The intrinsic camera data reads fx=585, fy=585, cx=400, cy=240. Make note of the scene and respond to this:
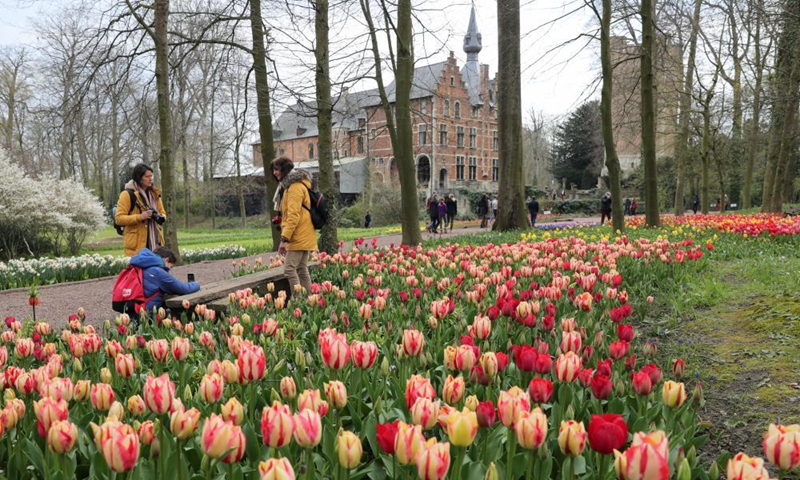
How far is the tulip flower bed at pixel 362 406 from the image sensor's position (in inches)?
58.9

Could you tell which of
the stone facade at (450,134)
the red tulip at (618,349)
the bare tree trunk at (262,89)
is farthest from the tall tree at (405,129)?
the stone facade at (450,134)

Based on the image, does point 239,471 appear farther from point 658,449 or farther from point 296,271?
point 296,271

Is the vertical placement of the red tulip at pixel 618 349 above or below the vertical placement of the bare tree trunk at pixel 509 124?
below

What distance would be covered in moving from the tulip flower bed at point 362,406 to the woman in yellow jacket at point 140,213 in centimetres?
205

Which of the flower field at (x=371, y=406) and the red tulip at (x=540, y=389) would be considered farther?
the red tulip at (x=540, y=389)

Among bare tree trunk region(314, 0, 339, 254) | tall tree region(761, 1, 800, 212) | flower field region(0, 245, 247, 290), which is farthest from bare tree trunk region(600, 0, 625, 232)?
flower field region(0, 245, 247, 290)

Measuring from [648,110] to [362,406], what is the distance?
1266 centimetres

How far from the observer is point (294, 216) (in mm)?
5668

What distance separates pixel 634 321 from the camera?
4.50 metres

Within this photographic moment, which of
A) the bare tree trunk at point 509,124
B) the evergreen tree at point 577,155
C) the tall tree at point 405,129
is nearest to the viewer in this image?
the tall tree at point 405,129

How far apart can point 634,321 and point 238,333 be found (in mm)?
3006

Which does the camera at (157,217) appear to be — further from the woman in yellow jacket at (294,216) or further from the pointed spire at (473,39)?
the pointed spire at (473,39)

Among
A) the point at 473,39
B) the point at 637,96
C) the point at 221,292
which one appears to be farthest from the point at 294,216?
the point at 473,39

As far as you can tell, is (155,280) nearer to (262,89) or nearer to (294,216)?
(294,216)
